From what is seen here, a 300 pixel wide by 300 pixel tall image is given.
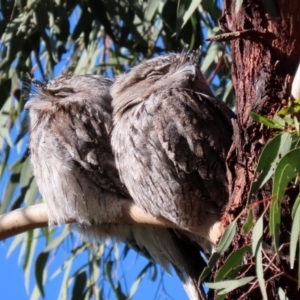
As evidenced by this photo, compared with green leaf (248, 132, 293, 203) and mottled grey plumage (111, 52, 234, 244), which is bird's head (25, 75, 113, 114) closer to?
mottled grey plumage (111, 52, 234, 244)

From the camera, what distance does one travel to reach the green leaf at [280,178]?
6.41 ft

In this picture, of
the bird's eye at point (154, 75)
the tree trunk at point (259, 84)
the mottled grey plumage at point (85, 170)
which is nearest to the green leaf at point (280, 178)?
the tree trunk at point (259, 84)

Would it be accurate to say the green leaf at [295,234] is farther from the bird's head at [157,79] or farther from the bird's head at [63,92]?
the bird's head at [63,92]

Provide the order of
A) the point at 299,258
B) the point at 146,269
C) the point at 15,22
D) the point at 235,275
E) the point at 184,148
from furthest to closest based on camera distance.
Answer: the point at 146,269
the point at 15,22
the point at 184,148
the point at 235,275
the point at 299,258

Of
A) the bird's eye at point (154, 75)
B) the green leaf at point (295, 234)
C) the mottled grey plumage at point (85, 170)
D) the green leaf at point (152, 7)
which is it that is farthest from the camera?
the green leaf at point (152, 7)

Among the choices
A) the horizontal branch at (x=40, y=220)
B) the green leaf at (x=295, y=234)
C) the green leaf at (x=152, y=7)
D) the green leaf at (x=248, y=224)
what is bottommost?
the green leaf at (x=295, y=234)

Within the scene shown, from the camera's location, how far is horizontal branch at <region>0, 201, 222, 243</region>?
2.84m

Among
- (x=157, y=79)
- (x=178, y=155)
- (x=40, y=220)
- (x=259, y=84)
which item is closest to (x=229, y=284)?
(x=259, y=84)

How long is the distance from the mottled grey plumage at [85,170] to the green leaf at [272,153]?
102cm

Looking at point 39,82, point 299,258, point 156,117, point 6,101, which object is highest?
point 6,101

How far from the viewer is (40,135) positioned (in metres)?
3.19

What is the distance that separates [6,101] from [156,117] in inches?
63.6

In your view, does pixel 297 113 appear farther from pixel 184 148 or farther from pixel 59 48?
pixel 59 48

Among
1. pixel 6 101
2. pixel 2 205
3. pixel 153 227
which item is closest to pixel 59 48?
pixel 6 101
